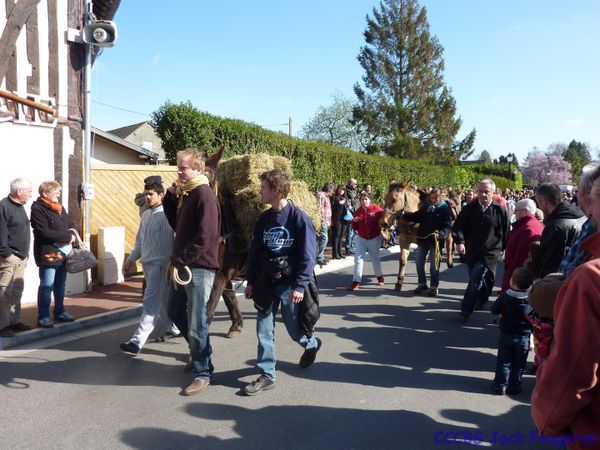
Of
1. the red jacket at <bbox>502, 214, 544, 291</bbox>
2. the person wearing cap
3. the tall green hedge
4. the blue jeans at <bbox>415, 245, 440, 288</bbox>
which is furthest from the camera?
the tall green hedge

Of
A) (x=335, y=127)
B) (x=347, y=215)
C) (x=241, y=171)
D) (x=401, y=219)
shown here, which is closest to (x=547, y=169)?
(x=335, y=127)

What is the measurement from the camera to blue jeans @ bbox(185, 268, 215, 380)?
170 inches

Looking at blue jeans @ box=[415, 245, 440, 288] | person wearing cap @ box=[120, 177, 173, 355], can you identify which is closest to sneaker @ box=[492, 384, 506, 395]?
person wearing cap @ box=[120, 177, 173, 355]

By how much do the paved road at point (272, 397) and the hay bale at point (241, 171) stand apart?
5.98 ft

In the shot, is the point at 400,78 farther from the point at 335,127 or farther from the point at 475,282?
the point at 475,282

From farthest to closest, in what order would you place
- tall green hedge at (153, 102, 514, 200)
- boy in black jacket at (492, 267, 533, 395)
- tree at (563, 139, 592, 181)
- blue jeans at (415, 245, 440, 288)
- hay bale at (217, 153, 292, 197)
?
tree at (563, 139, 592, 181) < tall green hedge at (153, 102, 514, 200) < blue jeans at (415, 245, 440, 288) < hay bale at (217, 153, 292, 197) < boy in black jacket at (492, 267, 533, 395)

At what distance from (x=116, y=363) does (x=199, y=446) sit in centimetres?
207

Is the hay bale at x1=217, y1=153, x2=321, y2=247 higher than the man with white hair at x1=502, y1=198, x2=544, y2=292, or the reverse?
the hay bale at x1=217, y1=153, x2=321, y2=247

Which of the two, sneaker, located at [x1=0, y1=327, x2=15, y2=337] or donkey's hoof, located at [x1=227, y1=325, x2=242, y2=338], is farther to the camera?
donkey's hoof, located at [x1=227, y1=325, x2=242, y2=338]

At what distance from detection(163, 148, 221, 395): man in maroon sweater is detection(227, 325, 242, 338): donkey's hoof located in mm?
1560

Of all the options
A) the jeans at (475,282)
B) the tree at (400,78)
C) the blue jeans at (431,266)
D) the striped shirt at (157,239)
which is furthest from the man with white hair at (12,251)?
the tree at (400,78)

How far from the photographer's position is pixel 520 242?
5.54 m

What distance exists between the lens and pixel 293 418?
3.88m

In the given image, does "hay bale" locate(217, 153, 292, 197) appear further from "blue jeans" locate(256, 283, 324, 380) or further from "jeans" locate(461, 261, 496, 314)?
"jeans" locate(461, 261, 496, 314)
